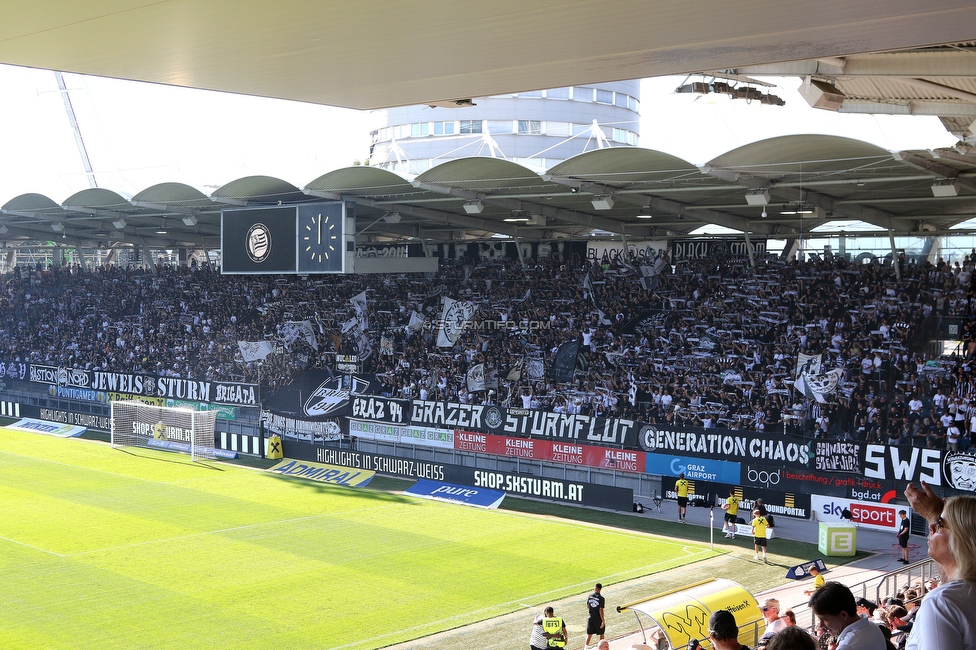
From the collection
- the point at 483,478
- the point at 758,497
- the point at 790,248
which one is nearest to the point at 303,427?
the point at 483,478

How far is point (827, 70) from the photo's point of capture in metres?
10.6

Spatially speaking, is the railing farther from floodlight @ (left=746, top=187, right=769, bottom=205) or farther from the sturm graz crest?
the sturm graz crest

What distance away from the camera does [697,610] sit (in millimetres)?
12742

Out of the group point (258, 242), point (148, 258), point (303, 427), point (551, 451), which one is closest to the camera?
point (551, 451)

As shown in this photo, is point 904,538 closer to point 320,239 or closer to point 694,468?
point 694,468

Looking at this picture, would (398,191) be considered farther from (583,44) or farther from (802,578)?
(583,44)

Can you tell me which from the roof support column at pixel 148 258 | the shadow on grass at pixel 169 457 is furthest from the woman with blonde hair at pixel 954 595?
the roof support column at pixel 148 258

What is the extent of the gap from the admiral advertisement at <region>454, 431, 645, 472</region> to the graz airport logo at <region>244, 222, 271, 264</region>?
10369 mm

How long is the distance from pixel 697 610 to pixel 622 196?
17.3 m

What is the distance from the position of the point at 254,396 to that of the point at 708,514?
61.1 feet

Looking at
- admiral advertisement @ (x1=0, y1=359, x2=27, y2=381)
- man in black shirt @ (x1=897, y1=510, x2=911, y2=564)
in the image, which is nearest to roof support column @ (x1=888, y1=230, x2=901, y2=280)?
man in black shirt @ (x1=897, y1=510, x2=911, y2=564)

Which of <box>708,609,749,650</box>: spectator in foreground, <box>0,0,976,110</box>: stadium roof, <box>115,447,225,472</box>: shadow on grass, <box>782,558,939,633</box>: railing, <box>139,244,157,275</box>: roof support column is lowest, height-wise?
<box>115,447,225,472</box>: shadow on grass

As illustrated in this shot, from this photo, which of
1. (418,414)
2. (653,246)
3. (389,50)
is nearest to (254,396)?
(418,414)

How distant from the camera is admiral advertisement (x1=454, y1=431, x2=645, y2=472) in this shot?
2697 centimetres
